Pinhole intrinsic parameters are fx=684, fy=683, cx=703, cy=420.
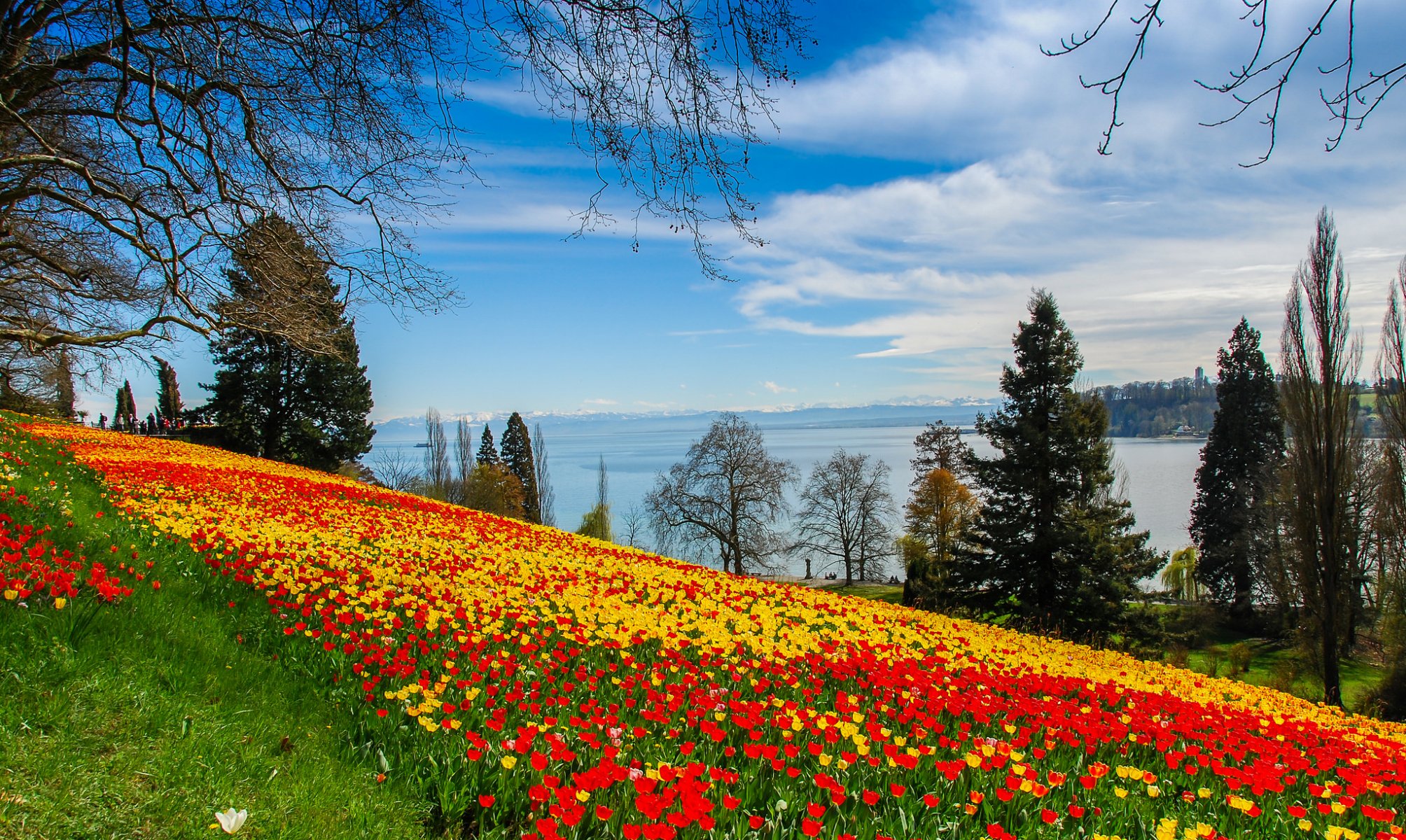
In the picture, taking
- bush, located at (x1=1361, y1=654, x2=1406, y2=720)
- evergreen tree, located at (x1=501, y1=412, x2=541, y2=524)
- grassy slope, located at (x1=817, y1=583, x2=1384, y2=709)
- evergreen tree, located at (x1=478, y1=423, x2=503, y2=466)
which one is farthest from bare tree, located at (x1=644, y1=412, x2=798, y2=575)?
evergreen tree, located at (x1=478, y1=423, x2=503, y2=466)

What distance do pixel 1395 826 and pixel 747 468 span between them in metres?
30.5

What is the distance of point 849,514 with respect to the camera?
44156 mm

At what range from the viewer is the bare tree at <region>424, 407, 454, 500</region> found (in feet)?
157

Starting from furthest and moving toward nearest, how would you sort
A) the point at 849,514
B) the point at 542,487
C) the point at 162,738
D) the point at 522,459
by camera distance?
the point at 542,487 < the point at 522,459 < the point at 849,514 < the point at 162,738

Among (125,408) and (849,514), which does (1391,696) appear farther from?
(125,408)

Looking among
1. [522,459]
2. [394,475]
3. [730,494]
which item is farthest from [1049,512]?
[394,475]

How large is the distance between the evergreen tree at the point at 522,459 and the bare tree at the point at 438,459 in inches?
175

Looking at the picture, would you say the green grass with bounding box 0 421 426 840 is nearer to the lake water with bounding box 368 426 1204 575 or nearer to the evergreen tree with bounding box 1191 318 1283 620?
the lake water with bounding box 368 426 1204 575

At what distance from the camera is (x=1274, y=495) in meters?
28.4

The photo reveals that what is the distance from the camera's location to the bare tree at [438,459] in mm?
47812

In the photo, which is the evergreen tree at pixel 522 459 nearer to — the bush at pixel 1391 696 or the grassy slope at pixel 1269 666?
the grassy slope at pixel 1269 666

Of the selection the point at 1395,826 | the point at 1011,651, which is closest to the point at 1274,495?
the point at 1011,651

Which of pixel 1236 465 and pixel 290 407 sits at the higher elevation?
pixel 290 407

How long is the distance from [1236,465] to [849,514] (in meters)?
20.3
